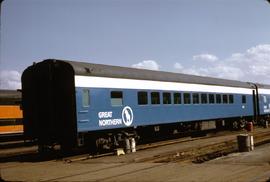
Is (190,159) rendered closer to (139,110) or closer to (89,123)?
(89,123)

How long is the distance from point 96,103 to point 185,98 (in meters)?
8.14

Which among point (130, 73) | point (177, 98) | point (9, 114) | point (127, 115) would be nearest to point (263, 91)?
point (177, 98)

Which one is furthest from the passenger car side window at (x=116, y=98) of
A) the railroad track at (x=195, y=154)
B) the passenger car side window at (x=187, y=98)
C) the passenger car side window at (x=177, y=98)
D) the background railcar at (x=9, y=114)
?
the background railcar at (x=9, y=114)

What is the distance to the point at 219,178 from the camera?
10.4 m

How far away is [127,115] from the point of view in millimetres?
19234

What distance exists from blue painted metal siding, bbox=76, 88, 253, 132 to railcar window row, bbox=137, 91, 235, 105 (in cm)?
19

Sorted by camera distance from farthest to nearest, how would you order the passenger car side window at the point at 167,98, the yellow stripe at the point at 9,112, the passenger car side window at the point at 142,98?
the yellow stripe at the point at 9,112 < the passenger car side window at the point at 167,98 < the passenger car side window at the point at 142,98

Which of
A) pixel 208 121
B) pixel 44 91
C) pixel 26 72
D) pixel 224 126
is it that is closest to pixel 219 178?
pixel 44 91

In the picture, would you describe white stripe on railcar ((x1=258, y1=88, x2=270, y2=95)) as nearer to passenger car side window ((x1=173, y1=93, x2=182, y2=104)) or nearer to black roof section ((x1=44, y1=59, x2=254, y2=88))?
black roof section ((x1=44, y1=59, x2=254, y2=88))

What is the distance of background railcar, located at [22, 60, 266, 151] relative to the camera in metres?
16.7

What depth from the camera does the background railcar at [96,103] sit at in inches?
658

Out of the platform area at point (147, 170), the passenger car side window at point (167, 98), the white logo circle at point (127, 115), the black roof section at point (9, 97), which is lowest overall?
the platform area at point (147, 170)

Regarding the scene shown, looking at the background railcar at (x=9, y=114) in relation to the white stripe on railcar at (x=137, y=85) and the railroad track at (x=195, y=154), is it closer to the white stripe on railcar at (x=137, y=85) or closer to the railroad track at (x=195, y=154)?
the white stripe on railcar at (x=137, y=85)

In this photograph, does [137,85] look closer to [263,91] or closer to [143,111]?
[143,111]
